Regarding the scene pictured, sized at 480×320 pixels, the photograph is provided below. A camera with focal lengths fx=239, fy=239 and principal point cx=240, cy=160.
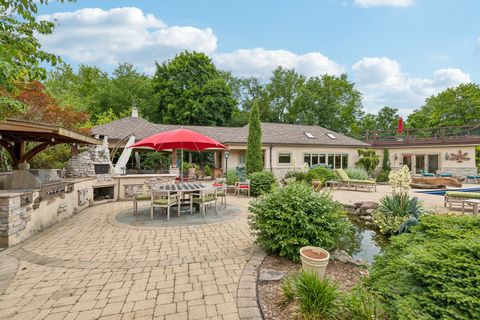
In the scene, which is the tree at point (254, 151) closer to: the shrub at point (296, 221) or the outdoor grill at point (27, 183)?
the shrub at point (296, 221)

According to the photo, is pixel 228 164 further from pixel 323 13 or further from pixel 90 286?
pixel 90 286

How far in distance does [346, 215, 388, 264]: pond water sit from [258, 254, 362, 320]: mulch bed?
36.5 inches

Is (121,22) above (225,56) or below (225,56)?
below

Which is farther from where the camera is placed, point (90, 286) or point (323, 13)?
point (323, 13)

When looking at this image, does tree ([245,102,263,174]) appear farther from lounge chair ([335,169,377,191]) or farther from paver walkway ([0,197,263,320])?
paver walkway ([0,197,263,320])

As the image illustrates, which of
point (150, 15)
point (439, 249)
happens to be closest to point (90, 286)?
point (439, 249)

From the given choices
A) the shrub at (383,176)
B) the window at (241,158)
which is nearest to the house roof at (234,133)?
the window at (241,158)

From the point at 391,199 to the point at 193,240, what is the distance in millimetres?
5202

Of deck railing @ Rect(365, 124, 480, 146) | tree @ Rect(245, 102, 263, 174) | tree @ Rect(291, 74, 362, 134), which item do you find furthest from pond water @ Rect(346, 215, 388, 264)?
tree @ Rect(291, 74, 362, 134)

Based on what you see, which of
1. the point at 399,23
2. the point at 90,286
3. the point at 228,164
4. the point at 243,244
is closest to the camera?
the point at 90,286

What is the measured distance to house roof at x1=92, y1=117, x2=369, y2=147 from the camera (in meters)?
15.3

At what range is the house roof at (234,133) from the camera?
15258 mm

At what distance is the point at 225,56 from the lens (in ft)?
105

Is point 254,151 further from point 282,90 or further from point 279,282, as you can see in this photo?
point 282,90
